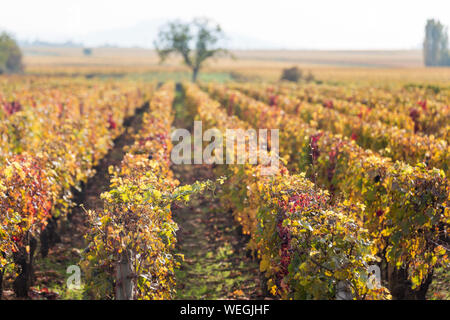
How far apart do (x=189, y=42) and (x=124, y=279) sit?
199ft

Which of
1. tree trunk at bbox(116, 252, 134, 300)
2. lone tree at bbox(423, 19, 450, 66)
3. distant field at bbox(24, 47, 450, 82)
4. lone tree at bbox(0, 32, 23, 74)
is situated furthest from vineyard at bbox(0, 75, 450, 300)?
lone tree at bbox(423, 19, 450, 66)

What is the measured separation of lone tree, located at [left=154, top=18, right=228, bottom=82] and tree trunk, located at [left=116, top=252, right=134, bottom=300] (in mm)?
58138

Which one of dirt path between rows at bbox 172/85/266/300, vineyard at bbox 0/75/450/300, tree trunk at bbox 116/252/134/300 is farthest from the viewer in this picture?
dirt path between rows at bbox 172/85/266/300

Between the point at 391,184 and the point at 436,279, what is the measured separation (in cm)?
218

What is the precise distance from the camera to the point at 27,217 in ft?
20.1

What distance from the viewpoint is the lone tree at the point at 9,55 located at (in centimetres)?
7250

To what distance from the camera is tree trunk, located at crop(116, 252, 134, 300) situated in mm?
3842

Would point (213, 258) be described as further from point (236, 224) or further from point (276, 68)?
point (276, 68)

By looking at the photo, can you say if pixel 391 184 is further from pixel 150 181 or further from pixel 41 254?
pixel 41 254

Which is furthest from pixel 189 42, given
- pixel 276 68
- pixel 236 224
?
pixel 236 224

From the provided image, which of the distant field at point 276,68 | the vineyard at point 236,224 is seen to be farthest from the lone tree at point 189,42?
the vineyard at point 236,224

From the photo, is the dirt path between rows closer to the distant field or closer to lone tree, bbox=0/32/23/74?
the distant field
